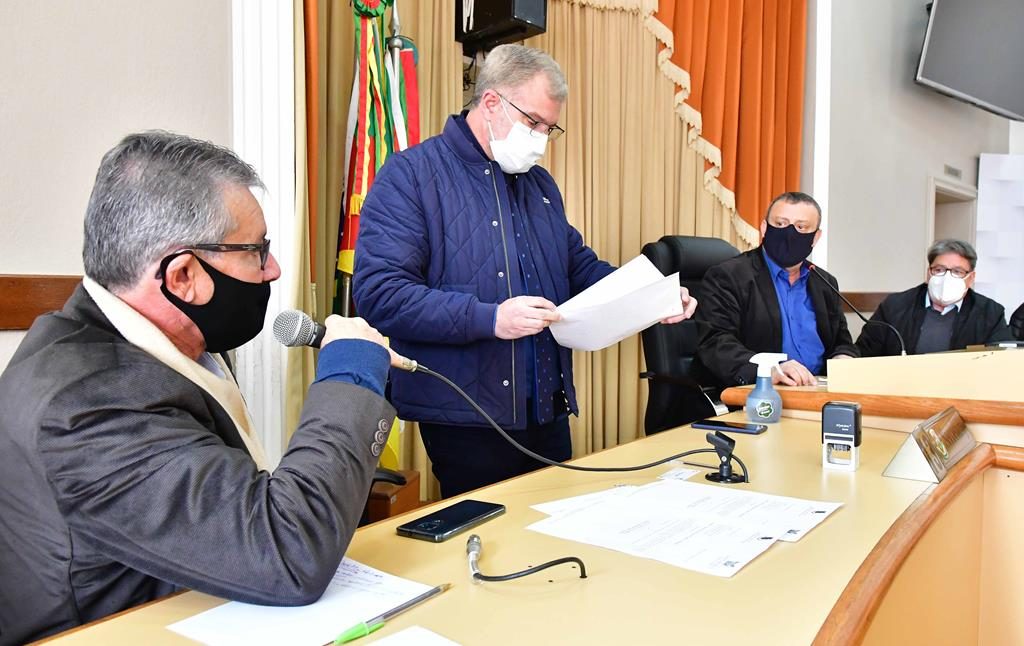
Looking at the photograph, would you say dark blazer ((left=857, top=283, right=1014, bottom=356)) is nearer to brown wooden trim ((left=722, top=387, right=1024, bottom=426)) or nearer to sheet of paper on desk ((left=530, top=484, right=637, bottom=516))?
brown wooden trim ((left=722, top=387, right=1024, bottom=426))

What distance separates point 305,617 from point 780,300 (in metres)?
2.29

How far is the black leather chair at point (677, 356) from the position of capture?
2.63m

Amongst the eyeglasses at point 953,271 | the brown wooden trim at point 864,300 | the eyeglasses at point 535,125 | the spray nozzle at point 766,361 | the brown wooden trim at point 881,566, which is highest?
the eyeglasses at point 535,125

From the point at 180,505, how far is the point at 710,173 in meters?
3.55

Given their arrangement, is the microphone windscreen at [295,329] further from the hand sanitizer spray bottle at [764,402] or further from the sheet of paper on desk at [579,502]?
the hand sanitizer spray bottle at [764,402]

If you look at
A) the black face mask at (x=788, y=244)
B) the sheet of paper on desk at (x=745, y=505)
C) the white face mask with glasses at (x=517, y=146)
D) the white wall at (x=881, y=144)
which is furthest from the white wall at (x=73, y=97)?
the white wall at (x=881, y=144)

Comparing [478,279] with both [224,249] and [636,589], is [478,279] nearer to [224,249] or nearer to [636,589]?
[224,249]

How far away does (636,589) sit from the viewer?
0.81 metres

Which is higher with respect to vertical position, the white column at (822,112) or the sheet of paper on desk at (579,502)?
the white column at (822,112)

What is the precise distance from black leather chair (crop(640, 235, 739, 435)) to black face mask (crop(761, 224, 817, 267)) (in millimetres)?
279

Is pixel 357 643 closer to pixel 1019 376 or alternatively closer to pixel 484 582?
pixel 484 582

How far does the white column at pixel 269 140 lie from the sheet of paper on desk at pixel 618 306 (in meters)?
0.89

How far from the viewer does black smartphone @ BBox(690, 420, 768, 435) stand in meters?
1.65

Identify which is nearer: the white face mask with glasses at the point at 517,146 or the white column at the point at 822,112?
the white face mask with glasses at the point at 517,146
